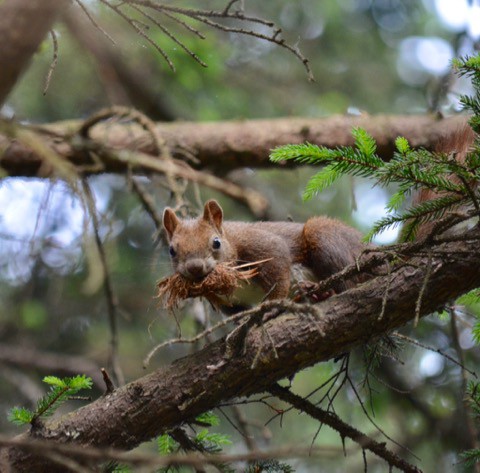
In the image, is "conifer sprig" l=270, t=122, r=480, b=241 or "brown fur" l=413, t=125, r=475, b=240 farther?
"brown fur" l=413, t=125, r=475, b=240

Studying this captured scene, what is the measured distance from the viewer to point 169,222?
12.2ft

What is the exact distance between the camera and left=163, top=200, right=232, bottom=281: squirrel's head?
10.4 ft

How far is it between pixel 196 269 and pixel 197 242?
0.36 m

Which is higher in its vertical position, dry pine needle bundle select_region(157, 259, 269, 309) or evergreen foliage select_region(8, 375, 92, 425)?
dry pine needle bundle select_region(157, 259, 269, 309)

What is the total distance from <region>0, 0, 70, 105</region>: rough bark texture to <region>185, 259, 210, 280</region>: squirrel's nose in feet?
5.70

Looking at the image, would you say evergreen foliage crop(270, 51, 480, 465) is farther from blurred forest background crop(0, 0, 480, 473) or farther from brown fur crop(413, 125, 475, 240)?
blurred forest background crop(0, 0, 480, 473)

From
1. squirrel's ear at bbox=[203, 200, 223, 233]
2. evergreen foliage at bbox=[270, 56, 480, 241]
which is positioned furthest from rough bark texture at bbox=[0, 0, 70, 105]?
squirrel's ear at bbox=[203, 200, 223, 233]

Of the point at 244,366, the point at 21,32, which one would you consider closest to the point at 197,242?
the point at 244,366

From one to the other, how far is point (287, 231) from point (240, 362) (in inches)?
52.8

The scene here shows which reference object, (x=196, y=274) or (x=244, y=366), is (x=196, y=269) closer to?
(x=196, y=274)

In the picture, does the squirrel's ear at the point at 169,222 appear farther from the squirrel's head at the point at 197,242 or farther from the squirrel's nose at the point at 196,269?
the squirrel's nose at the point at 196,269

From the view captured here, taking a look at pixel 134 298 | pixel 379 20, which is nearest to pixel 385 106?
pixel 379 20

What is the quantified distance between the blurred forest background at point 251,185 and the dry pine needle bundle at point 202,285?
0.60 m

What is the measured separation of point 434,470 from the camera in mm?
4473
